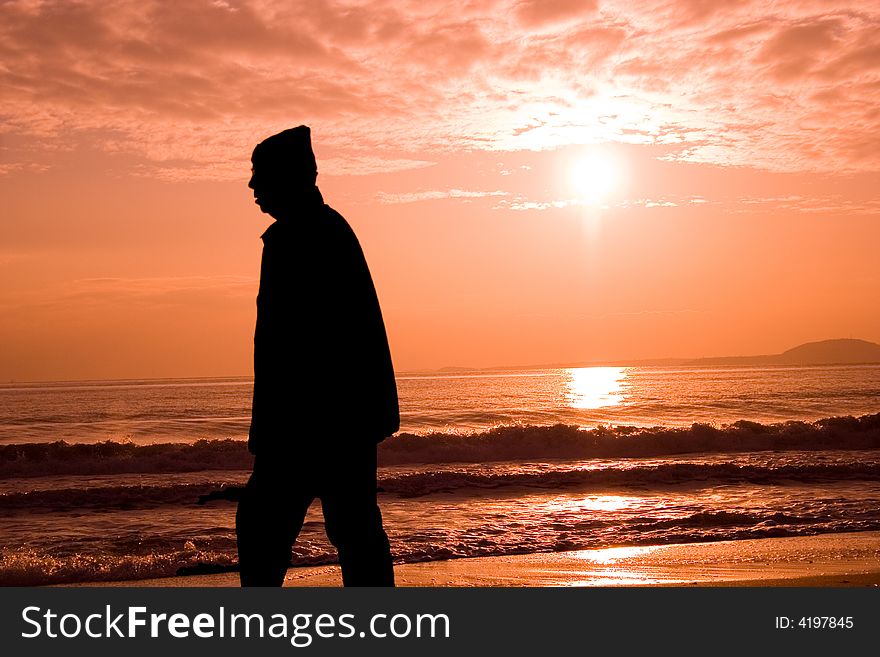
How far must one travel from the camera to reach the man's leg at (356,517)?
126 inches

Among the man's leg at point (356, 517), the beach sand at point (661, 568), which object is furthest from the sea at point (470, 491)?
the beach sand at point (661, 568)

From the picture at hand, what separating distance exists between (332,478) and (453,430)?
25.1 meters

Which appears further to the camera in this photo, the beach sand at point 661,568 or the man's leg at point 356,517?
the beach sand at point 661,568

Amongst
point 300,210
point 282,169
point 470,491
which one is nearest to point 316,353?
point 300,210

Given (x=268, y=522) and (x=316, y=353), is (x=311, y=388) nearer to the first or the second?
(x=316, y=353)

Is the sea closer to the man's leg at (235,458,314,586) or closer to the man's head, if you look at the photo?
the man's leg at (235,458,314,586)

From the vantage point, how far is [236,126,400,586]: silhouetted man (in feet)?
10.4

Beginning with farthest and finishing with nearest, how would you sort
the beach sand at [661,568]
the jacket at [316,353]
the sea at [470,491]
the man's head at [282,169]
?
the sea at [470,491]
the beach sand at [661,568]
the man's head at [282,169]
the jacket at [316,353]

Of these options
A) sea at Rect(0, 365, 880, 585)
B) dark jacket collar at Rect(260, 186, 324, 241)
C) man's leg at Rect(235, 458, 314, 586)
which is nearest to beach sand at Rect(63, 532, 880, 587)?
sea at Rect(0, 365, 880, 585)

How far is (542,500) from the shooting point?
12688 millimetres

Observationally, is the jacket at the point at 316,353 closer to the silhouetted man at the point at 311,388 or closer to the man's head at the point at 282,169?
the silhouetted man at the point at 311,388

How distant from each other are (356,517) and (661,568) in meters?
4.82
